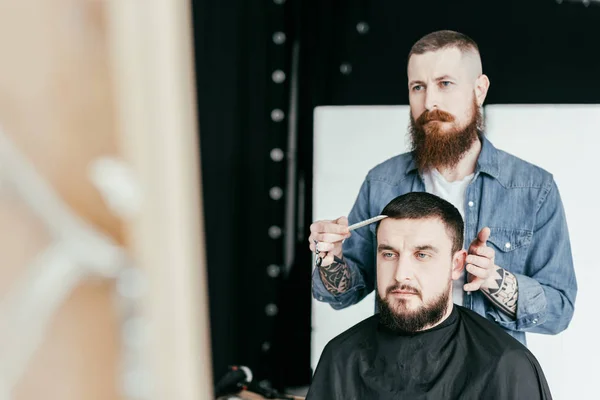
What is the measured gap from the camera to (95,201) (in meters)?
0.28

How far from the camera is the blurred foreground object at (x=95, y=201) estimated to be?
271 mm

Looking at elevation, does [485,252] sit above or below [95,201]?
below

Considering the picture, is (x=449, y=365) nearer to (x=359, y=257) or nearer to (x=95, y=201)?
(x=359, y=257)

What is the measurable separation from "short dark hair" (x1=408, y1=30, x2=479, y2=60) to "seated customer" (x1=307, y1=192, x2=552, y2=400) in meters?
0.33

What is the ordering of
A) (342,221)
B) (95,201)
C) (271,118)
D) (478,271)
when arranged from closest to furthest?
1. (95,201)
2. (478,271)
3. (342,221)
4. (271,118)

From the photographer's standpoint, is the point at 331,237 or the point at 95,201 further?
the point at 331,237

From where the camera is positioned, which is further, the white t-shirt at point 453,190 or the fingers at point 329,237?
the fingers at point 329,237

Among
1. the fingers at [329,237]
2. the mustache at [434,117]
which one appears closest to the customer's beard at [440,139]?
the mustache at [434,117]

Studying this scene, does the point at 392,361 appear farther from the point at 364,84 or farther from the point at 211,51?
the point at 211,51

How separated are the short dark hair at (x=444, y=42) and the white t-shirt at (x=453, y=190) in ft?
0.89

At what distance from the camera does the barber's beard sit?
123cm

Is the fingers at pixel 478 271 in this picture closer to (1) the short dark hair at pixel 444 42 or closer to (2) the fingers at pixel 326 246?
(2) the fingers at pixel 326 246

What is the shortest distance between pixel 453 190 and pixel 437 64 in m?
0.28

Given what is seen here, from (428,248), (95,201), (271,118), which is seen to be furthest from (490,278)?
(95,201)
